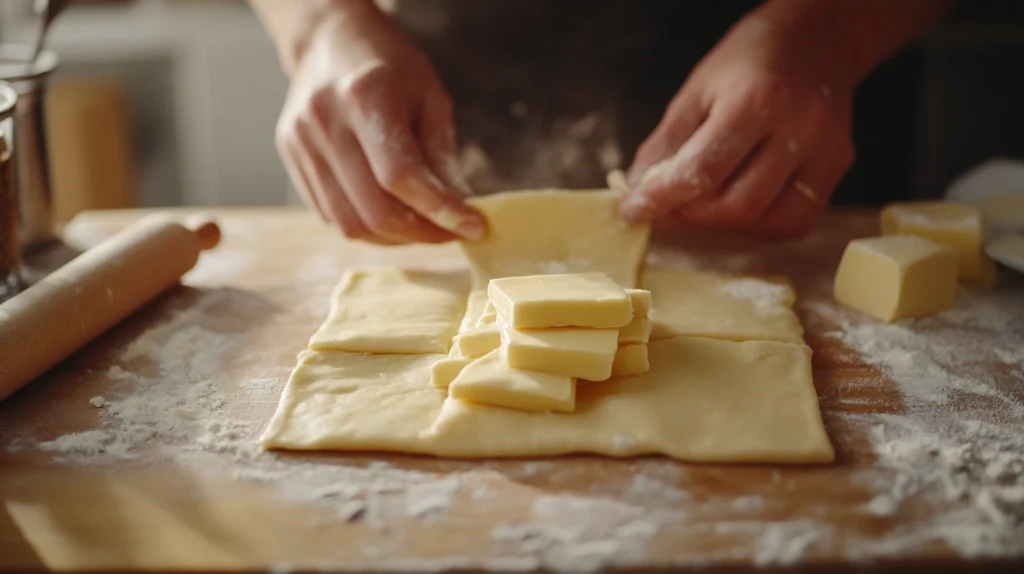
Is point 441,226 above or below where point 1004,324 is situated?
above

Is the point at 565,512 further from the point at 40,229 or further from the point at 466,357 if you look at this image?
the point at 40,229

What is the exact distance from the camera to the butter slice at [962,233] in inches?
77.7

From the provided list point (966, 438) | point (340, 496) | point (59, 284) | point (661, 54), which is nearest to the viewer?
point (340, 496)

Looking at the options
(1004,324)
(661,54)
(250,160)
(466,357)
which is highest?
(661,54)

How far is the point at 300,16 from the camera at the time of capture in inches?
89.8

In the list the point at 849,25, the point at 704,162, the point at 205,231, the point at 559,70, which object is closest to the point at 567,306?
the point at 704,162

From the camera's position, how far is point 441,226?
193 cm

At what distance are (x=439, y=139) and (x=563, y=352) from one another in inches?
30.8

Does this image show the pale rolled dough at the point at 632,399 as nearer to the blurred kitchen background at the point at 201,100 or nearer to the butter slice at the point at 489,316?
the butter slice at the point at 489,316

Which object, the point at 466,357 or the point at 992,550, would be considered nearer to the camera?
the point at 992,550

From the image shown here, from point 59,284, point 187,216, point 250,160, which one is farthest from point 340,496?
point 250,160

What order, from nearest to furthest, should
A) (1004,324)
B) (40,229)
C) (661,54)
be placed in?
(1004,324) < (40,229) < (661,54)

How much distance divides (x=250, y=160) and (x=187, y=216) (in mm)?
2053

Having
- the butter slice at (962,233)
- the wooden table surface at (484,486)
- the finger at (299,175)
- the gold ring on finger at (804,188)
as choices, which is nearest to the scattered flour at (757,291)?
the wooden table surface at (484,486)
